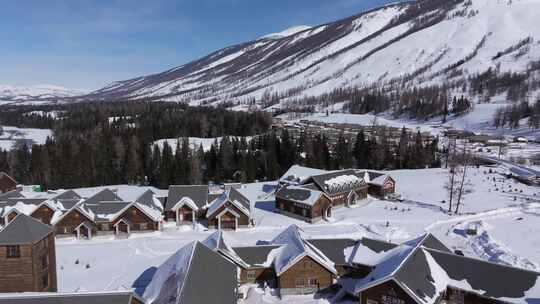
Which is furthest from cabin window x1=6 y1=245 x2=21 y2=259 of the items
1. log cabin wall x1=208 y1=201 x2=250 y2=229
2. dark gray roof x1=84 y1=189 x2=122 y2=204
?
dark gray roof x1=84 y1=189 x2=122 y2=204

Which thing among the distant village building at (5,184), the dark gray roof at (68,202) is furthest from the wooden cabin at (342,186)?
the distant village building at (5,184)

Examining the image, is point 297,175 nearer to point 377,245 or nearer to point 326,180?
point 326,180

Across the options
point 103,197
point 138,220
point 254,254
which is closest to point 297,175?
point 138,220

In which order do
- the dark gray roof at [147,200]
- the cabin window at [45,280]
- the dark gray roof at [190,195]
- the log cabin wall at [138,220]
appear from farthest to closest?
1. the dark gray roof at [190,195]
2. the dark gray roof at [147,200]
3. the log cabin wall at [138,220]
4. the cabin window at [45,280]

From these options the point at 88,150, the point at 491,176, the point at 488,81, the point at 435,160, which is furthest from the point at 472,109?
the point at 88,150

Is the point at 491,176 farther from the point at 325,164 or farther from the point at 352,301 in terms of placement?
the point at 352,301

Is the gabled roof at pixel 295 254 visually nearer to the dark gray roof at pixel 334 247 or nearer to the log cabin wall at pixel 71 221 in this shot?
the dark gray roof at pixel 334 247
